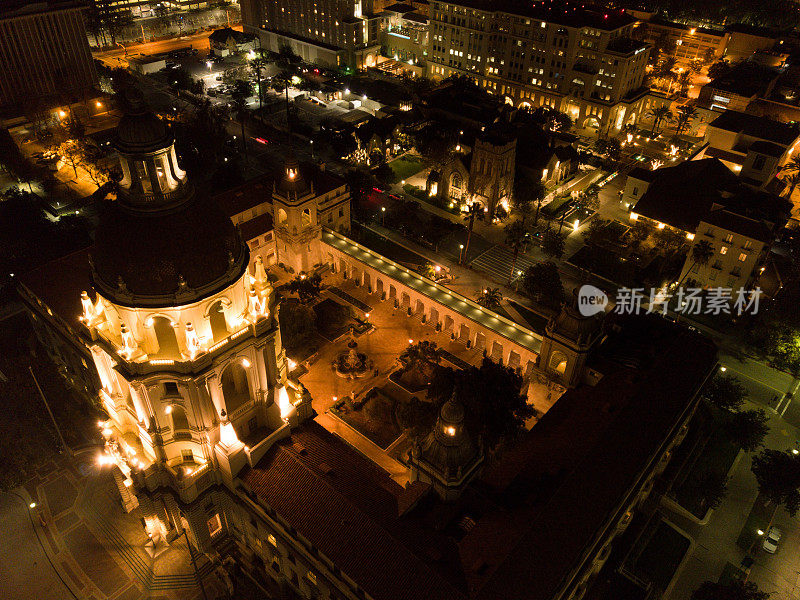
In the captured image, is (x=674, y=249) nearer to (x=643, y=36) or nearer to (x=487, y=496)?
(x=487, y=496)

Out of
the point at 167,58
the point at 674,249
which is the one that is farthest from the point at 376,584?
the point at 167,58

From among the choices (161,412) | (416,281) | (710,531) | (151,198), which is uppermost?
(151,198)

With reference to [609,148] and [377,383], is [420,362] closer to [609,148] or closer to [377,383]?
[377,383]

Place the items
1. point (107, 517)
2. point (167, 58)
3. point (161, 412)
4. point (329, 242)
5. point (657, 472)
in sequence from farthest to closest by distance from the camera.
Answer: point (167, 58) → point (329, 242) → point (657, 472) → point (107, 517) → point (161, 412)

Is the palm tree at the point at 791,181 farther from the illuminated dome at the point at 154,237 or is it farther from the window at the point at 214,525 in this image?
the window at the point at 214,525

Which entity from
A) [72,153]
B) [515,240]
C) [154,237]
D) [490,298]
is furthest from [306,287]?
[72,153]

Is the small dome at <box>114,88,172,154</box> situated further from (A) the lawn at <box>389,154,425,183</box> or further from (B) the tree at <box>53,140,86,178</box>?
(B) the tree at <box>53,140,86,178</box>

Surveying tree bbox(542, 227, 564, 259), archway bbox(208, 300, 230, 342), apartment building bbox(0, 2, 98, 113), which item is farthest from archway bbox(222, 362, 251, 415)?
apartment building bbox(0, 2, 98, 113)
